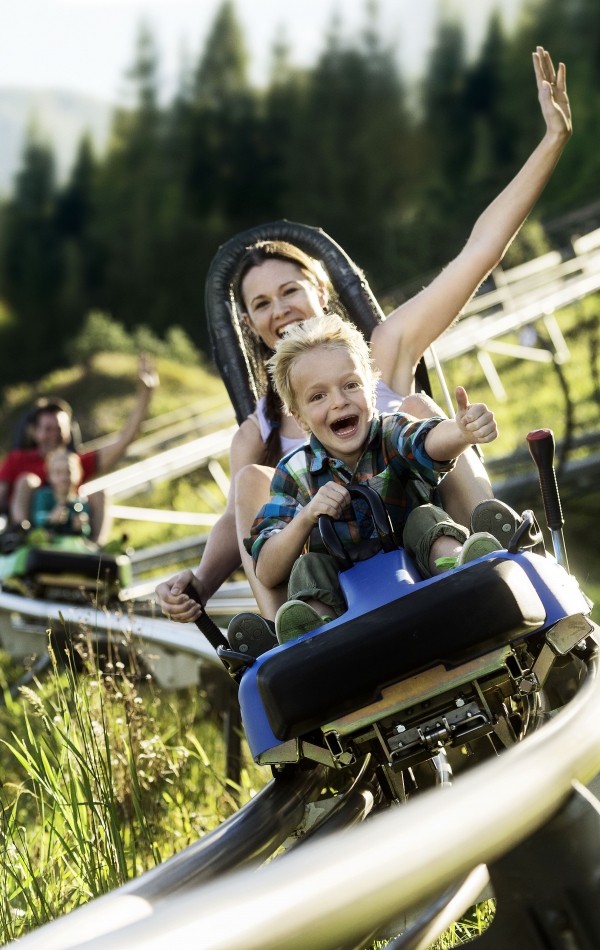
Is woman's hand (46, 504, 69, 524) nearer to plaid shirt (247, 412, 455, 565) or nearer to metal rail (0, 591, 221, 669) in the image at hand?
metal rail (0, 591, 221, 669)

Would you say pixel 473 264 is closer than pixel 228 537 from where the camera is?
Yes

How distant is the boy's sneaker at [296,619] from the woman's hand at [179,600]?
0.53 metres

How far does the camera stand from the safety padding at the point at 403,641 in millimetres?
1540

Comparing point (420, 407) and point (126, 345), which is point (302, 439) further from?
point (126, 345)

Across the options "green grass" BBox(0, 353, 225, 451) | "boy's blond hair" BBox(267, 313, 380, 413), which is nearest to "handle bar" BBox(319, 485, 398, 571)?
"boy's blond hair" BBox(267, 313, 380, 413)

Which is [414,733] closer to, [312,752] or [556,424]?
[312,752]

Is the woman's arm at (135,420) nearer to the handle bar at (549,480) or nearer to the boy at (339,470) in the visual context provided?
the boy at (339,470)

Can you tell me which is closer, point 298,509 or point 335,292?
point 298,509

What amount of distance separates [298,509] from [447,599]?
64cm

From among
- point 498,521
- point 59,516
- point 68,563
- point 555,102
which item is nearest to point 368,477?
point 498,521

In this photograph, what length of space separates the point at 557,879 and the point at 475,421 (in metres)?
0.76

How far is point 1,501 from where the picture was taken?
6.29 m

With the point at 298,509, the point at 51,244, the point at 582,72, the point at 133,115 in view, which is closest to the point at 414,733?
the point at 298,509

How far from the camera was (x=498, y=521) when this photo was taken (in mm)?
1854
